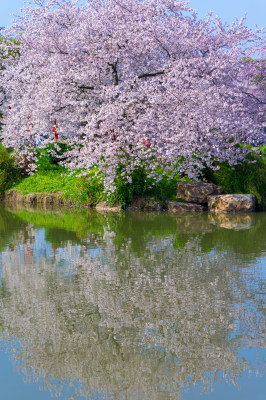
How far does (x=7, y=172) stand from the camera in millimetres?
24688

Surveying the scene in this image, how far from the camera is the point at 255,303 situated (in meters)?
6.99

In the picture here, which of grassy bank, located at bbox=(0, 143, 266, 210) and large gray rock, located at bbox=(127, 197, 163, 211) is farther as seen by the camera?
grassy bank, located at bbox=(0, 143, 266, 210)

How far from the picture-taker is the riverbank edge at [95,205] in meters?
19.0

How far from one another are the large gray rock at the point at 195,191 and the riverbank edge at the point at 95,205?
0.25m

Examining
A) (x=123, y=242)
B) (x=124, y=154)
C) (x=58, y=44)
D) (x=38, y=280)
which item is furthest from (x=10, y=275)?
(x=58, y=44)

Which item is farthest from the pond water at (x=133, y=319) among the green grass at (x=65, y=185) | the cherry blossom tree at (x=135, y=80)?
the green grass at (x=65, y=185)

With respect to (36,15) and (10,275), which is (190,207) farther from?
(10,275)

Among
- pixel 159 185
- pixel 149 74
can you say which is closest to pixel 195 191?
pixel 159 185

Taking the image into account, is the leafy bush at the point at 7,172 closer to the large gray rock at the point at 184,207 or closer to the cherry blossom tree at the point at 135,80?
the cherry blossom tree at the point at 135,80

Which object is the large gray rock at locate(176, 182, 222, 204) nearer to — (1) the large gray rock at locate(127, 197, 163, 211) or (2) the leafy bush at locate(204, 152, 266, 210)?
(2) the leafy bush at locate(204, 152, 266, 210)

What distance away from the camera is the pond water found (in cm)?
473

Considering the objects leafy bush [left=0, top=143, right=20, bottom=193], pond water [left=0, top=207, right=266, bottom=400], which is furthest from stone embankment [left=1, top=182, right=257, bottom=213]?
leafy bush [left=0, top=143, right=20, bottom=193]

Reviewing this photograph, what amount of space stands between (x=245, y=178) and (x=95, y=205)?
255 inches

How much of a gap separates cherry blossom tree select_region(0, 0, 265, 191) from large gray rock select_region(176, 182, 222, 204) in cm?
151
